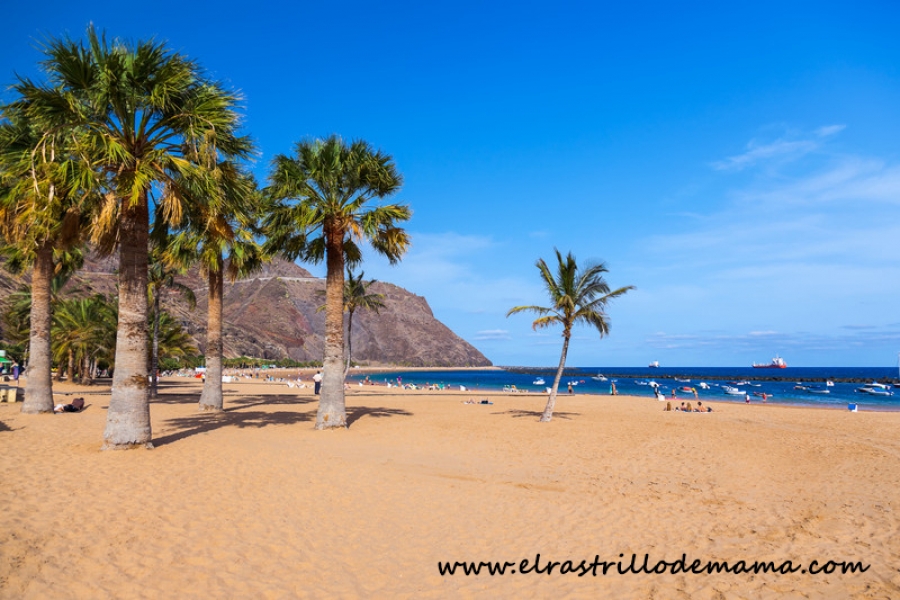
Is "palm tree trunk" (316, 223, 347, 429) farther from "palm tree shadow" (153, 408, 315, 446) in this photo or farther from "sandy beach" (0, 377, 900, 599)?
"palm tree shadow" (153, 408, 315, 446)

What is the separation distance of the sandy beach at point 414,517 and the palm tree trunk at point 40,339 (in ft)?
8.83

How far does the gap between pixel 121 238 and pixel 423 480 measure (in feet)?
28.0

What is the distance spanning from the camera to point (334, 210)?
630 inches

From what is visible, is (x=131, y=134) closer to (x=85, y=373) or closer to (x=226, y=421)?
(x=226, y=421)

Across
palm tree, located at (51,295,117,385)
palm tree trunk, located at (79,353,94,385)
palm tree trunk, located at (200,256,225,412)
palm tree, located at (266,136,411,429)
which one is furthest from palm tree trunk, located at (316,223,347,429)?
palm tree trunk, located at (79,353,94,385)

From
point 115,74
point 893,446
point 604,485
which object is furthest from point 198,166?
point 893,446

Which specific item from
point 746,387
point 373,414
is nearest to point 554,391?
point 373,414

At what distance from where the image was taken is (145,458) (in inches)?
396

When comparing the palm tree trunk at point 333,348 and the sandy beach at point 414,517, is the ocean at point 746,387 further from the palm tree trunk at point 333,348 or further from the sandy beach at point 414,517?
the sandy beach at point 414,517

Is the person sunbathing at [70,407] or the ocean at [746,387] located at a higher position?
the person sunbathing at [70,407]

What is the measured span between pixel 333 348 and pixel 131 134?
25.7 ft

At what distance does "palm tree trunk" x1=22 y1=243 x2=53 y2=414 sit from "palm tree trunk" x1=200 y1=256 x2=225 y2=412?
4829 mm

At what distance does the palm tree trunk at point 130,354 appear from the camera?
10.7m

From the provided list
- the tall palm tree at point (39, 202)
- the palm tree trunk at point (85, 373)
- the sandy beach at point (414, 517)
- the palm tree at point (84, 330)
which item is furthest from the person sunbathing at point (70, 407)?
the palm tree trunk at point (85, 373)
